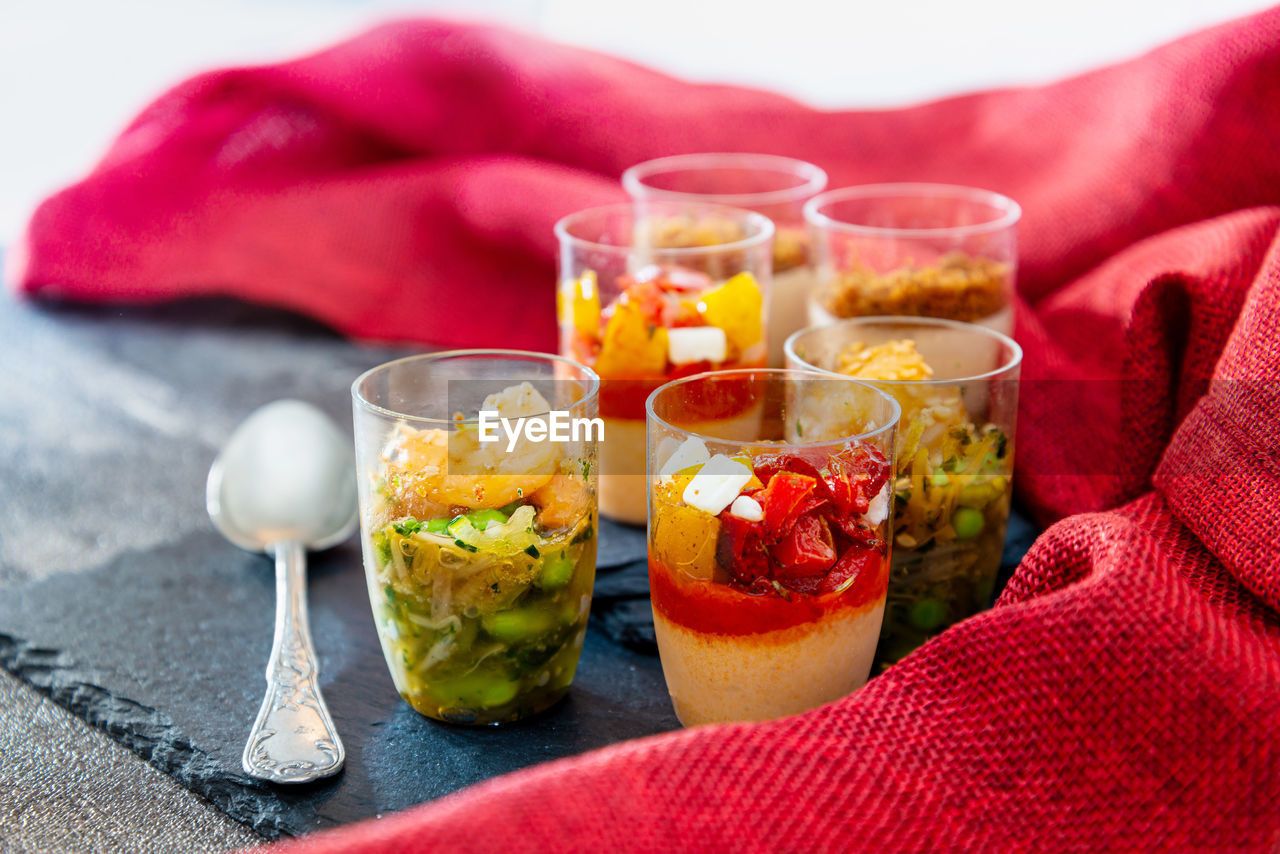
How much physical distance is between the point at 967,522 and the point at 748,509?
0.81 feet

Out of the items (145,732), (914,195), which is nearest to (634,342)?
(914,195)

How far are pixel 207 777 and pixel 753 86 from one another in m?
1.21

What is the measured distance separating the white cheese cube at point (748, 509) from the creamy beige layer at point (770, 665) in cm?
9

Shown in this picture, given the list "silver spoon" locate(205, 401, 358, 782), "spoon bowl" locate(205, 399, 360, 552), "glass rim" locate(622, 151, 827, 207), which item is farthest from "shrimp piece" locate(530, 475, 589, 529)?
"glass rim" locate(622, 151, 827, 207)

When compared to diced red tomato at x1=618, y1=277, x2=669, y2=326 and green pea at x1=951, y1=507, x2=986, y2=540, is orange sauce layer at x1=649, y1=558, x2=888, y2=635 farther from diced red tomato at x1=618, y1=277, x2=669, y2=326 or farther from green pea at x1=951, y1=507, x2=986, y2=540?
diced red tomato at x1=618, y1=277, x2=669, y2=326

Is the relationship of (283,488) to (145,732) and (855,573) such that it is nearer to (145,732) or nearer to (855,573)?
(145,732)

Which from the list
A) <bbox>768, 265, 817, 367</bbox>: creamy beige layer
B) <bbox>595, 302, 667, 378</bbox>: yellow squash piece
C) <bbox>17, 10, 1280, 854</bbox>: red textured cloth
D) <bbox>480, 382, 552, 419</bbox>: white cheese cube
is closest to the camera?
<bbox>17, 10, 1280, 854</bbox>: red textured cloth

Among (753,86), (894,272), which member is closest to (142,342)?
(753,86)

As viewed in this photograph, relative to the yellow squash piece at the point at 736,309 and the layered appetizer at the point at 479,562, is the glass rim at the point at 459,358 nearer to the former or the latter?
the layered appetizer at the point at 479,562

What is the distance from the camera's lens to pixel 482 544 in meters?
0.81

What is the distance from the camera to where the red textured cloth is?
66 centimetres

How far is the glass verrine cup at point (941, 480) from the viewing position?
0.90 m

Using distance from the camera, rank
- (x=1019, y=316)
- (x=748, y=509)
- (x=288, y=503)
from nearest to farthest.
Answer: (x=748, y=509) < (x=288, y=503) < (x=1019, y=316)

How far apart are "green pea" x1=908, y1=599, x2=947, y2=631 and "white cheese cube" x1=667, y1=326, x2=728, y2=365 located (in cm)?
27
